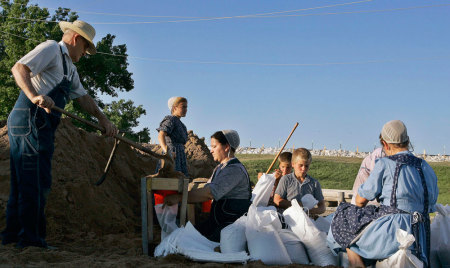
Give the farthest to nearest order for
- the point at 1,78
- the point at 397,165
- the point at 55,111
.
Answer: the point at 1,78 → the point at 55,111 → the point at 397,165

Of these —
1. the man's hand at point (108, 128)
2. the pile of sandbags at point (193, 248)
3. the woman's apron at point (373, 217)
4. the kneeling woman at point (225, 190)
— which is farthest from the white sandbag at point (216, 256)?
the man's hand at point (108, 128)

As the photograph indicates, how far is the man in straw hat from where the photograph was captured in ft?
15.1

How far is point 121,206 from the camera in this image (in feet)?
23.3

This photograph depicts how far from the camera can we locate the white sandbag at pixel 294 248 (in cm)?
451

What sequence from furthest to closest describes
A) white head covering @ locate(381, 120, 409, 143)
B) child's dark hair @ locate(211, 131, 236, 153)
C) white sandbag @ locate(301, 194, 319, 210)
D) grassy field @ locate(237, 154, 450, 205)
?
1. grassy field @ locate(237, 154, 450, 205)
2. white sandbag @ locate(301, 194, 319, 210)
3. child's dark hair @ locate(211, 131, 236, 153)
4. white head covering @ locate(381, 120, 409, 143)

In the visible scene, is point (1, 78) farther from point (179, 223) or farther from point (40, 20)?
point (179, 223)

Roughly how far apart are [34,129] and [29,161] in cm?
31

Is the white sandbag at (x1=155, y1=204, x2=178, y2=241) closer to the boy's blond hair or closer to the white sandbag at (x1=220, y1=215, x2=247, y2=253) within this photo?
the white sandbag at (x1=220, y1=215, x2=247, y2=253)

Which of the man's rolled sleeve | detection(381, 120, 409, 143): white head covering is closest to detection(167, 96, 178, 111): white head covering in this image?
the man's rolled sleeve

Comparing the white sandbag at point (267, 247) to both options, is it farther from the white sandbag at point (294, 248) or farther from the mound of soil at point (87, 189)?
the mound of soil at point (87, 189)

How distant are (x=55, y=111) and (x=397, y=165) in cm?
311

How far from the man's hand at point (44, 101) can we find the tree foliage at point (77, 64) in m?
16.8

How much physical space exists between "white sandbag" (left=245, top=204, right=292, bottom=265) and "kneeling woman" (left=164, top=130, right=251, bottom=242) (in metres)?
0.39

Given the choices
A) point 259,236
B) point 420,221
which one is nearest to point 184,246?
point 259,236
